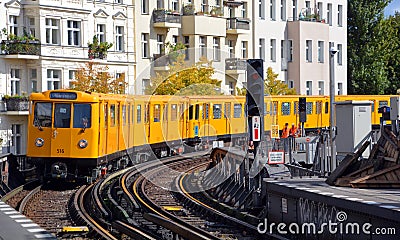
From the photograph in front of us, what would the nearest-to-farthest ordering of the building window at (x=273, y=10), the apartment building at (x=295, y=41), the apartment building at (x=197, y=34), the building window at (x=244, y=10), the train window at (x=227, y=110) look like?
the train window at (x=227, y=110) < the apartment building at (x=197, y=34) < the building window at (x=244, y=10) < the apartment building at (x=295, y=41) < the building window at (x=273, y=10)

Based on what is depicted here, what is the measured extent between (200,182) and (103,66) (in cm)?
2112

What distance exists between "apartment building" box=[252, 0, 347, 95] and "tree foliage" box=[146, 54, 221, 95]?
13.0m

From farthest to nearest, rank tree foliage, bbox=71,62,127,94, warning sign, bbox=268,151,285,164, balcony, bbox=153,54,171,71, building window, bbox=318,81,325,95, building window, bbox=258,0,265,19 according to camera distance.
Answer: building window, bbox=318,81,325,95 < building window, bbox=258,0,265,19 < balcony, bbox=153,54,171,71 < tree foliage, bbox=71,62,127,94 < warning sign, bbox=268,151,285,164

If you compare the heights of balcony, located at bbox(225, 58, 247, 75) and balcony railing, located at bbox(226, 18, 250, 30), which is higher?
balcony railing, located at bbox(226, 18, 250, 30)

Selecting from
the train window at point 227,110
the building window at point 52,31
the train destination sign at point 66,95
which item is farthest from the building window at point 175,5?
the train destination sign at point 66,95

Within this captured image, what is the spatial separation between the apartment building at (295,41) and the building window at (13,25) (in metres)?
21.4

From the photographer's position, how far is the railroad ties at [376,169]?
1762 cm

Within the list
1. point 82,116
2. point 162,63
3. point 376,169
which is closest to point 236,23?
point 162,63

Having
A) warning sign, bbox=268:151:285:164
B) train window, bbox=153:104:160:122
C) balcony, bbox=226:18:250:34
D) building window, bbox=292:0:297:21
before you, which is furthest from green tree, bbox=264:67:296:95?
warning sign, bbox=268:151:285:164

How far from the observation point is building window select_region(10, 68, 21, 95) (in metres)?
47.5

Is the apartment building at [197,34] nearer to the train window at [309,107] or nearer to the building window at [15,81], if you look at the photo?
the train window at [309,107]

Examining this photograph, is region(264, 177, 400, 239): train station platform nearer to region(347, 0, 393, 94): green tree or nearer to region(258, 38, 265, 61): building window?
region(258, 38, 265, 61): building window

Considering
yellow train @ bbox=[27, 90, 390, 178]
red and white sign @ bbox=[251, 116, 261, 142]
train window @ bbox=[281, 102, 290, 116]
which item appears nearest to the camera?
red and white sign @ bbox=[251, 116, 261, 142]

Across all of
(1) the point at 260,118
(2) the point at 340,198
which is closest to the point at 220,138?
(1) the point at 260,118
